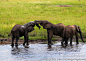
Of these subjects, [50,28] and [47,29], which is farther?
[47,29]

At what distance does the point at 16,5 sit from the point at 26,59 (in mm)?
21669

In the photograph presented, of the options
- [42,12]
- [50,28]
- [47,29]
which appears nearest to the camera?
[50,28]

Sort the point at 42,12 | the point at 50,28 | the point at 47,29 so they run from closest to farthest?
the point at 50,28 → the point at 47,29 → the point at 42,12

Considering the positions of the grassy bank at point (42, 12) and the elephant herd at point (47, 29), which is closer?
the elephant herd at point (47, 29)

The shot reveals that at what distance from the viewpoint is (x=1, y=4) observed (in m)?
31.6

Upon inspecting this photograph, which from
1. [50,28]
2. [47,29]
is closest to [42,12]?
[47,29]

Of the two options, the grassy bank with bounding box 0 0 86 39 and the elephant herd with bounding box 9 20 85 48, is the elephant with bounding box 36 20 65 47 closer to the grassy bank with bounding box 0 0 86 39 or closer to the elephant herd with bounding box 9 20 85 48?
the elephant herd with bounding box 9 20 85 48

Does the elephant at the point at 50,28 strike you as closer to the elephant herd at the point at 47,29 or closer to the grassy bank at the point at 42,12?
the elephant herd at the point at 47,29

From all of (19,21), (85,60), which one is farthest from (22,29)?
(19,21)

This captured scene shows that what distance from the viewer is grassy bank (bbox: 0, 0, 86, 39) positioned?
24.7m

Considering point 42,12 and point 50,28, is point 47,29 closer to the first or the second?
point 50,28

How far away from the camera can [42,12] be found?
2894cm

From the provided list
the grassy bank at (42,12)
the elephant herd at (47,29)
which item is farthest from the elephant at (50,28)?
the grassy bank at (42,12)

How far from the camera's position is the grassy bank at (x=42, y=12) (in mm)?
24739
